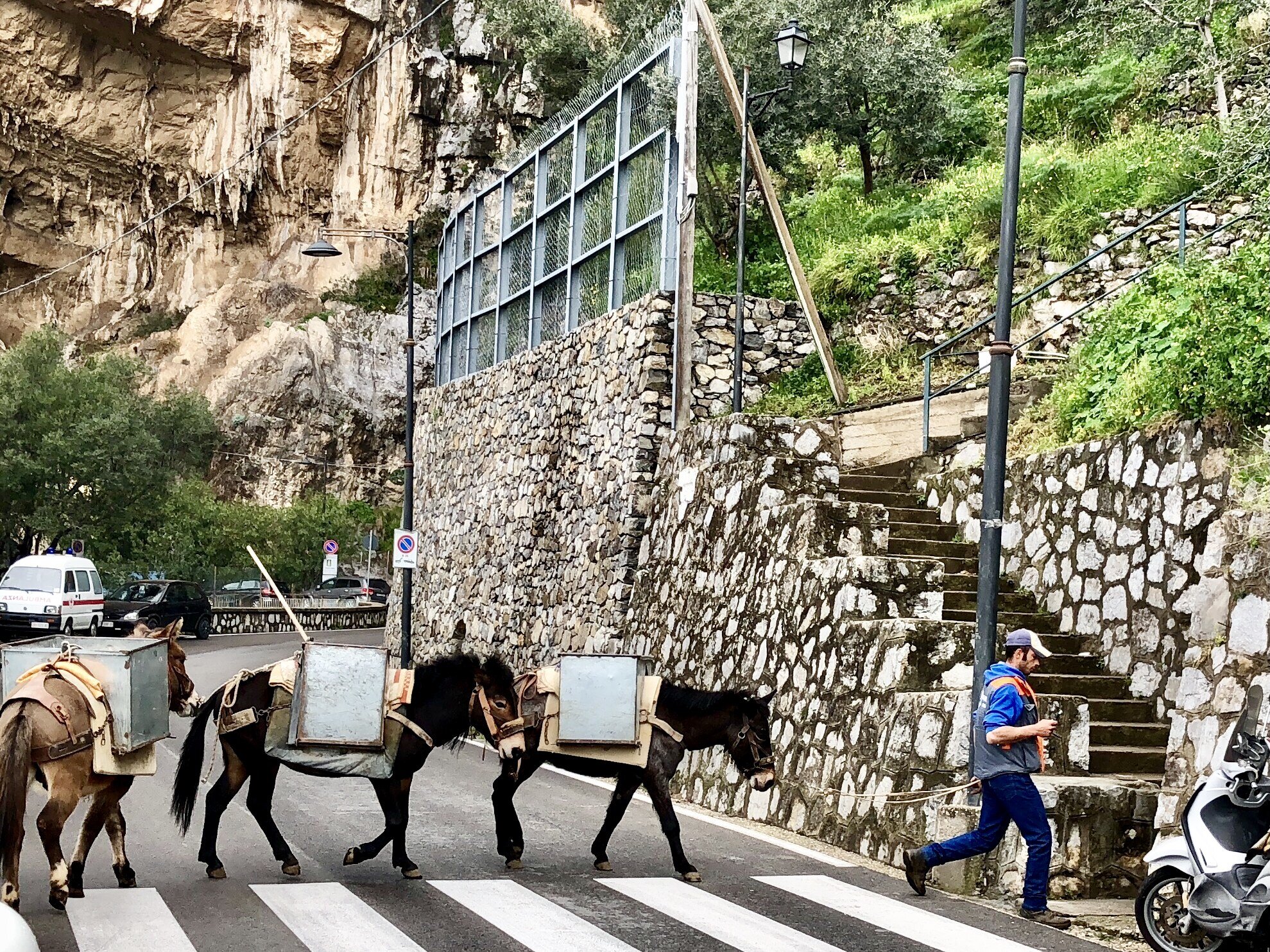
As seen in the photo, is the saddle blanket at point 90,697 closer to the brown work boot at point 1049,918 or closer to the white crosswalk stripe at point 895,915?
the white crosswalk stripe at point 895,915

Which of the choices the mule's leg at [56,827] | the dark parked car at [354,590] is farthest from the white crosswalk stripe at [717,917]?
the dark parked car at [354,590]

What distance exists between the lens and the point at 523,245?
80.0ft

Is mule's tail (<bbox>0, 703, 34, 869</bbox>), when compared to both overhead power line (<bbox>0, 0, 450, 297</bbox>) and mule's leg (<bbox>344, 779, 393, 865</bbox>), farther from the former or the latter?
overhead power line (<bbox>0, 0, 450, 297</bbox>)

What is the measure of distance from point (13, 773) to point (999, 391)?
689 cm

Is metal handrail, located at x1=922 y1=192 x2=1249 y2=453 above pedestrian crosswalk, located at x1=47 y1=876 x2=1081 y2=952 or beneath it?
above

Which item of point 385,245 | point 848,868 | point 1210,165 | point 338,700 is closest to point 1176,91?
point 1210,165

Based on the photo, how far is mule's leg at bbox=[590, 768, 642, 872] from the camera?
30.4 ft

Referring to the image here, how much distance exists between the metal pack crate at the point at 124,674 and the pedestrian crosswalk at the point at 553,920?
0.98 meters

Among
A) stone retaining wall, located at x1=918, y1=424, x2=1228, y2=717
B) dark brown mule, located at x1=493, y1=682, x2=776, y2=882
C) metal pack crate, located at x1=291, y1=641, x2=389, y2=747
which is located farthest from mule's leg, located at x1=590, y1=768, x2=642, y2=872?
stone retaining wall, located at x1=918, y1=424, x2=1228, y2=717

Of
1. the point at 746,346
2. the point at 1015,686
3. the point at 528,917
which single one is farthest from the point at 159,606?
the point at 1015,686

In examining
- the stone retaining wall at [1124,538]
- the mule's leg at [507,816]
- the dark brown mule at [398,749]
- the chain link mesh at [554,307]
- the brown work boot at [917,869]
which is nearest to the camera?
the brown work boot at [917,869]

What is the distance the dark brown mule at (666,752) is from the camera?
9.30 meters

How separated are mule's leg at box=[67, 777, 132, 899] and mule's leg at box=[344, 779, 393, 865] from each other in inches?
59.4

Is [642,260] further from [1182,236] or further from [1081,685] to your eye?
[1081,685]
